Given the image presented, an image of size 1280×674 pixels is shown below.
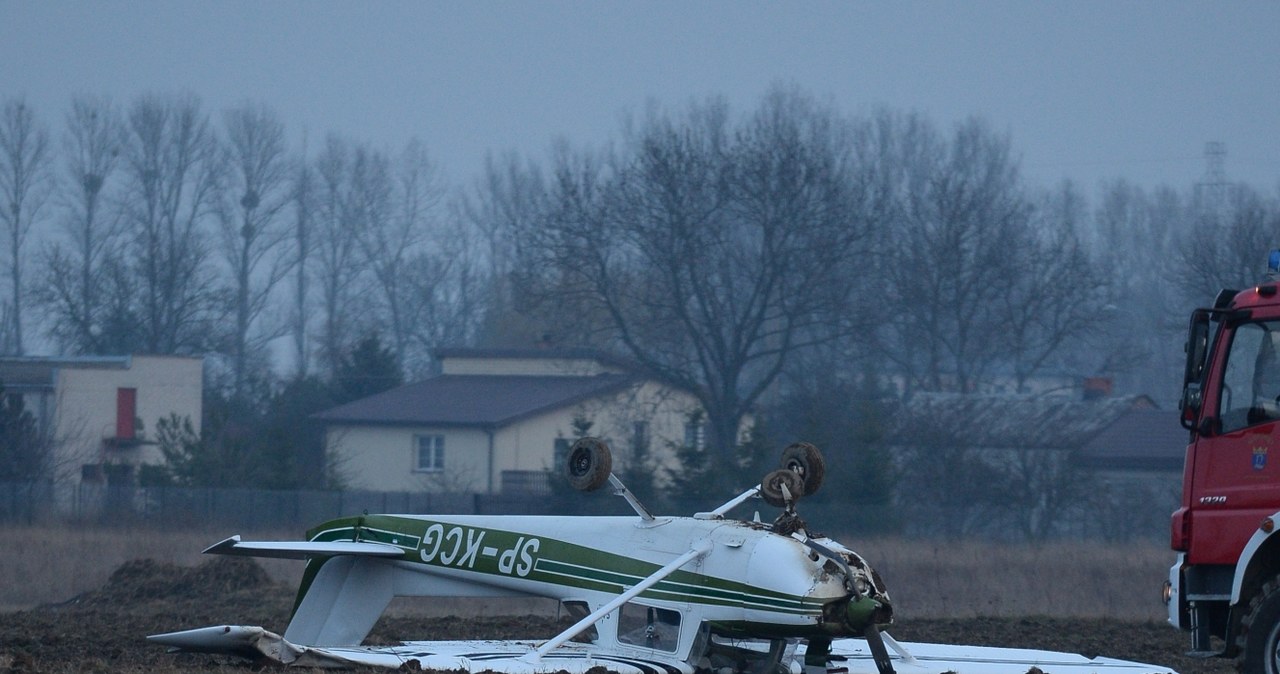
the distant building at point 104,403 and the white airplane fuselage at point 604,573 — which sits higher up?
the distant building at point 104,403

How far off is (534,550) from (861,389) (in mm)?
32689

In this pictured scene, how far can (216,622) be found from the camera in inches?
708

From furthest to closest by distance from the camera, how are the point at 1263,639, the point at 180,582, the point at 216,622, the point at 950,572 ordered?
the point at 950,572
the point at 180,582
the point at 216,622
the point at 1263,639

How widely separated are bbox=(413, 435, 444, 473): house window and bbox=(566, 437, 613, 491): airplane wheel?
3664 cm

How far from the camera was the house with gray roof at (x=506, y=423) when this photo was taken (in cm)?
4188

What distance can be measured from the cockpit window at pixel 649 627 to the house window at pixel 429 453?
37.1 meters

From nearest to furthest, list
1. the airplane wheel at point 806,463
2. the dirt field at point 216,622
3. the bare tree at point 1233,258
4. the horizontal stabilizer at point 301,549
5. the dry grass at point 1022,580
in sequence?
the airplane wheel at point 806,463 → the horizontal stabilizer at point 301,549 → the dirt field at point 216,622 → the dry grass at point 1022,580 → the bare tree at point 1233,258

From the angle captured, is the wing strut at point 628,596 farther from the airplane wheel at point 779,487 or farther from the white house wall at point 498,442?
the white house wall at point 498,442

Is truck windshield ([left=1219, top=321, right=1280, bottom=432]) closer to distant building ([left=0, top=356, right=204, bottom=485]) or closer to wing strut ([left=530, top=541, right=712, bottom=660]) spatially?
wing strut ([left=530, top=541, right=712, bottom=660])

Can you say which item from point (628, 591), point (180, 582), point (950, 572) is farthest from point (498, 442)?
point (628, 591)

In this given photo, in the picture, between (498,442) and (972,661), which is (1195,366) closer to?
(972,661)

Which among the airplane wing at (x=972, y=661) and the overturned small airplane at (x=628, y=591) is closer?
the overturned small airplane at (x=628, y=591)

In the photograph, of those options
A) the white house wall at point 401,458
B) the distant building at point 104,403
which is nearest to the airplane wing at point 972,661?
the white house wall at point 401,458

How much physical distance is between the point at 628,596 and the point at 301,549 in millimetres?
3218
